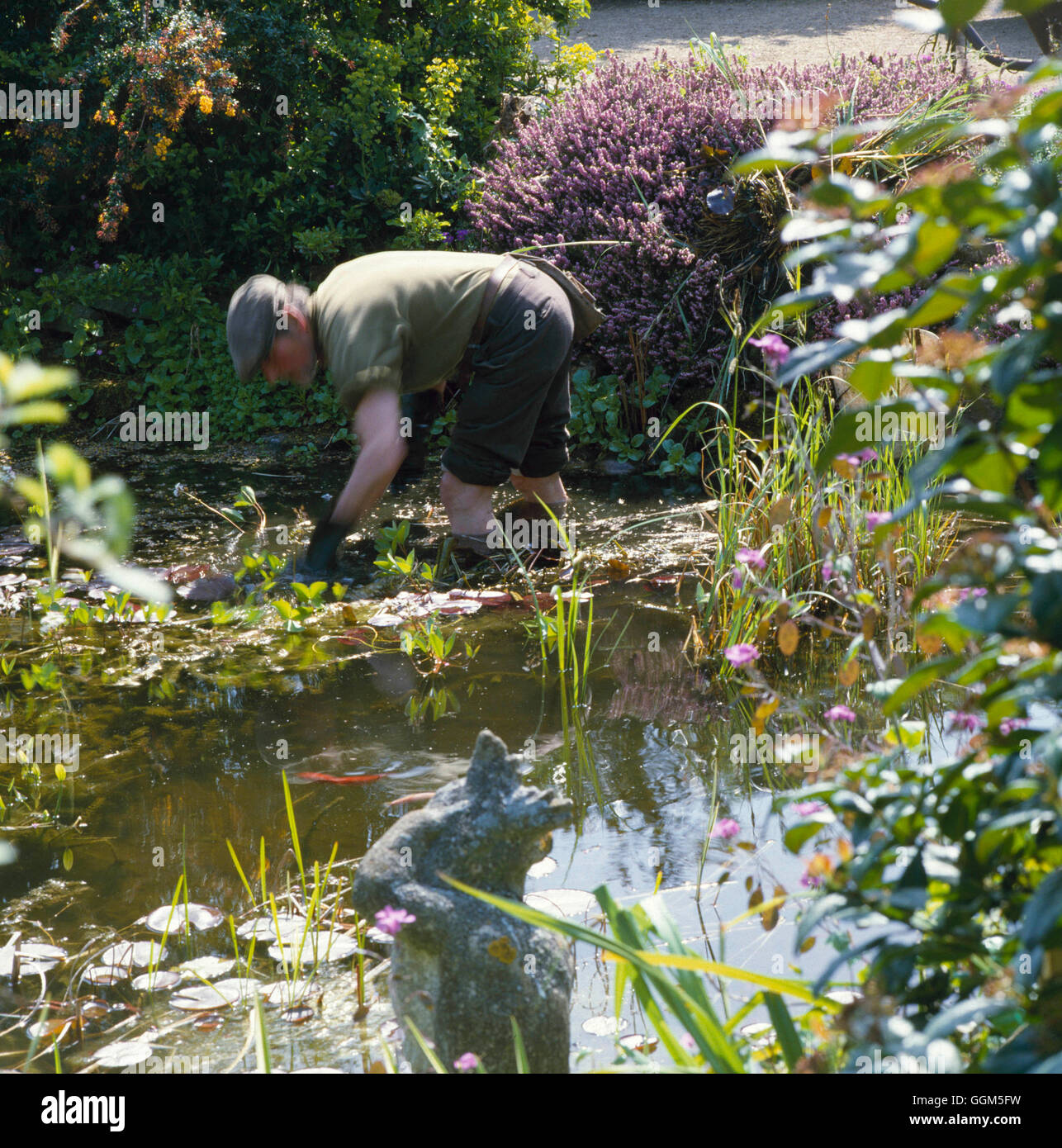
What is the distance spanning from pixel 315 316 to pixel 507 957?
298cm

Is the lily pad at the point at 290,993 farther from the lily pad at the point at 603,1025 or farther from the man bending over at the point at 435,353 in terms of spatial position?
the man bending over at the point at 435,353

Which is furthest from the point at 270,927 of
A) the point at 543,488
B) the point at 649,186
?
the point at 649,186

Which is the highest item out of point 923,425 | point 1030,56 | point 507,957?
point 1030,56

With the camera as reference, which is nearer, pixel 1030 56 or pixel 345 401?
pixel 345 401

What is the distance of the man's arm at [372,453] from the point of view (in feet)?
13.0

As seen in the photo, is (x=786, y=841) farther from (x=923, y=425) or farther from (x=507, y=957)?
(x=923, y=425)

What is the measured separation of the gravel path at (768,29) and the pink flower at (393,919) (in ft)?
35.5

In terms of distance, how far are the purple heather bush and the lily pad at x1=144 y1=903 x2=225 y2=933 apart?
393 cm

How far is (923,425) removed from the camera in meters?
3.52

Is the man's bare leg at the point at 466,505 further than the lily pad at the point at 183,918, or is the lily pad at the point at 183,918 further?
the man's bare leg at the point at 466,505

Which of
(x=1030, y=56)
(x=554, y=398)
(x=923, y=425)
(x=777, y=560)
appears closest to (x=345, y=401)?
(x=554, y=398)

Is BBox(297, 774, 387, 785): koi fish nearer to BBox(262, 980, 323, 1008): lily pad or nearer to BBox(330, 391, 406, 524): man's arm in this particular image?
BBox(262, 980, 323, 1008): lily pad

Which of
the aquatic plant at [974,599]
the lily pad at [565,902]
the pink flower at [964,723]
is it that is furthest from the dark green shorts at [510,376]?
the aquatic plant at [974,599]
